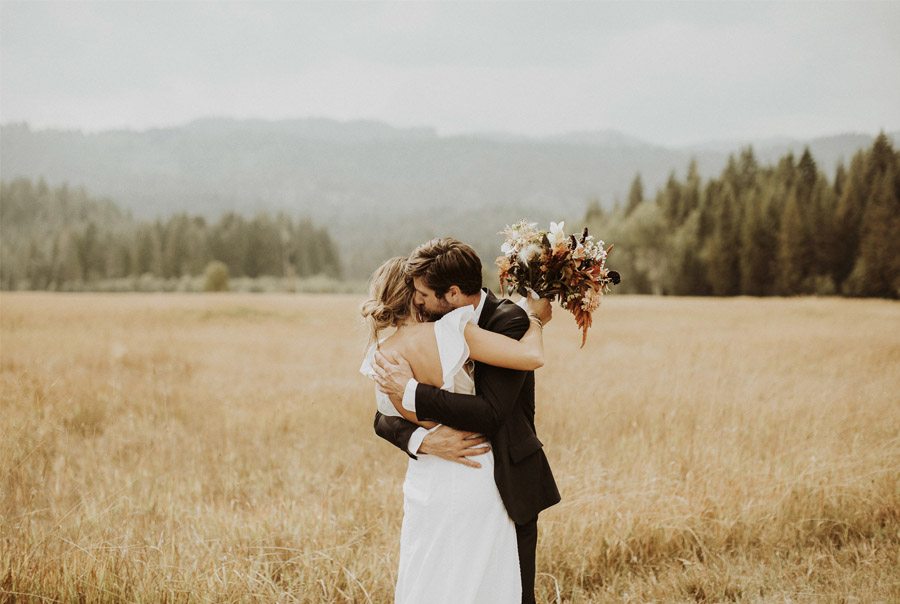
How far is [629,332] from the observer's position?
1681cm

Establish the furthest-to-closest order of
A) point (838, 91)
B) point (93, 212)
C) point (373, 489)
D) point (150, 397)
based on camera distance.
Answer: point (93, 212) < point (838, 91) < point (150, 397) < point (373, 489)

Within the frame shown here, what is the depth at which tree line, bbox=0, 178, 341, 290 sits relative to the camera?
183 ft

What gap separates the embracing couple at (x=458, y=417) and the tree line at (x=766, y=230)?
1132cm

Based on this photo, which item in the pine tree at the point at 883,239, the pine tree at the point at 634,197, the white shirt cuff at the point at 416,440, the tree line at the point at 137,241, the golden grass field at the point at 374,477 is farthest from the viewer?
the pine tree at the point at 634,197

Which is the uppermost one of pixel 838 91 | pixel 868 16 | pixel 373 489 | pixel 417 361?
pixel 868 16

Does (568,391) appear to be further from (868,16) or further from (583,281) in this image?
(868,16)

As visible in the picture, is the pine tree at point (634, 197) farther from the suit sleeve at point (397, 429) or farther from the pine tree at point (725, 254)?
the suit sleeve at point (397, 429)

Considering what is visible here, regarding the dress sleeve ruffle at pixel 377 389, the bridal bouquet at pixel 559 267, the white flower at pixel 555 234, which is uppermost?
the white flower at pixel 555 234

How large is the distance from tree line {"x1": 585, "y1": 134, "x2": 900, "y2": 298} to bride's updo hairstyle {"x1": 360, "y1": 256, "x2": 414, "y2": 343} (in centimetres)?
1147

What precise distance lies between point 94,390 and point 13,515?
3284 mm

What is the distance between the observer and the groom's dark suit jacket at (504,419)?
2549 millimetres

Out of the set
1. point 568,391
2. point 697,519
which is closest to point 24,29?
point 568,391

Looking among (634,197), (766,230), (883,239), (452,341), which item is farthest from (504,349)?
(634,197)

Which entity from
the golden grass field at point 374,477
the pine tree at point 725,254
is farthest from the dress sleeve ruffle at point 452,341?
the pine tree at point 725,254
